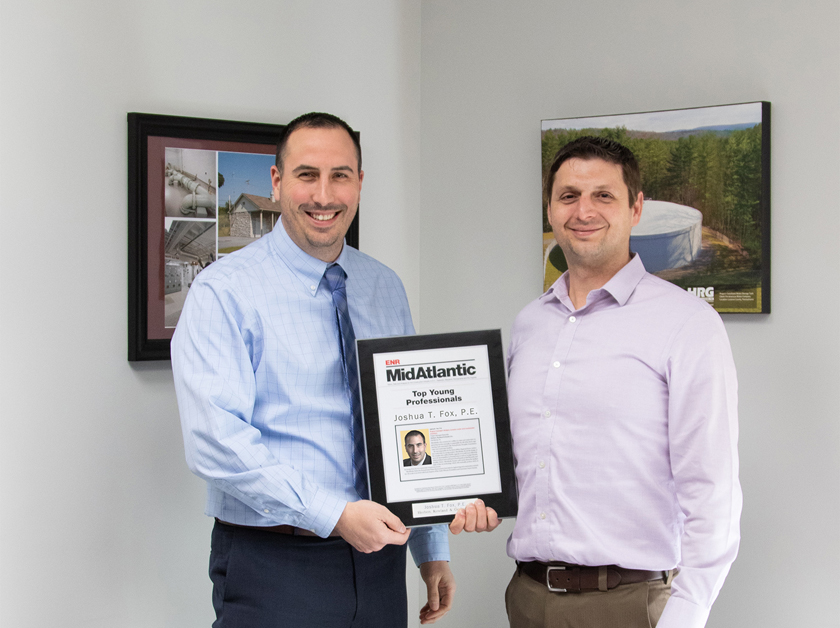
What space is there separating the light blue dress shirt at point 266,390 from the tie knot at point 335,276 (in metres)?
0.02

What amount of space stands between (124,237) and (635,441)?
1458mm

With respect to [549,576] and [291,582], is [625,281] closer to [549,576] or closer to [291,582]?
[549,576]

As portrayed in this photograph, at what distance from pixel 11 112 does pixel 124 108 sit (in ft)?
1.06

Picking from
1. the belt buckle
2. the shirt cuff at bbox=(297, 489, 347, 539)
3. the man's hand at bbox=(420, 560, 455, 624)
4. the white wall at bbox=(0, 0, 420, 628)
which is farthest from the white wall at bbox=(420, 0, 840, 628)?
the shirt cuff at bbox=(297, 489, 347, 539)

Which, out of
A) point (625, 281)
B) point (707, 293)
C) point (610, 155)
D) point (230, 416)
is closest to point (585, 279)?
point (625, 281)

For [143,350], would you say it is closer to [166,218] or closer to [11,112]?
[166,218]

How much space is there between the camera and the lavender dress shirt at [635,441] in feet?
4.77

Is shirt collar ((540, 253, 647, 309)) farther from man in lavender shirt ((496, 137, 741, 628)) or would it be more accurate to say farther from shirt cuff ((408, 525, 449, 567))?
shirt cuff ((408, 525, 449, 567))

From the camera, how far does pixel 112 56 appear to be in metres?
Answer: 2.03

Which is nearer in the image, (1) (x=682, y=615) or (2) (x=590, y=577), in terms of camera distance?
(1) (x=682, y=615)

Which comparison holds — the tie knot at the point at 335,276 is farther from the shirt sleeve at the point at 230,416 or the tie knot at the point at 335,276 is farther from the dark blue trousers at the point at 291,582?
the dark blue trousers at the point at 291,582

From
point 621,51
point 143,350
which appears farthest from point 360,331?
point 621,51

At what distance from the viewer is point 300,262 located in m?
1.76

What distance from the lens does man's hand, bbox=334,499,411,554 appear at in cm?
154
